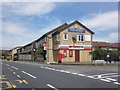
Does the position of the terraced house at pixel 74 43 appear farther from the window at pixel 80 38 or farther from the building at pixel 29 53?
the building at pixel 29 53

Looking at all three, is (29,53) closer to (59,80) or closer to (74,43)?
(74,43)

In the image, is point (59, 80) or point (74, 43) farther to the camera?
point (74, 43)

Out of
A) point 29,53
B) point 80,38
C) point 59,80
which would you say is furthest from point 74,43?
point 29,53

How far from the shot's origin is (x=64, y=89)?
12.5 metres

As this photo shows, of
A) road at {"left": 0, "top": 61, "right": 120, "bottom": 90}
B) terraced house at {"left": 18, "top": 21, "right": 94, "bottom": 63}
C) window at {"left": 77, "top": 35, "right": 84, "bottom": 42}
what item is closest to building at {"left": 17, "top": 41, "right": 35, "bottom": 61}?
terraced house at {"left": 18, "top": 21, "right": 94, "bottom": 63}

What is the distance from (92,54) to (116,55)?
510 cm

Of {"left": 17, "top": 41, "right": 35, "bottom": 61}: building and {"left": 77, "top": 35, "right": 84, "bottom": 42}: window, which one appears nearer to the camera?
{"left": 77, "top": 35, "right": 84, "bottom": 42}: window

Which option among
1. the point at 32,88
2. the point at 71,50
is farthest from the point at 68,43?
the point at 32,88

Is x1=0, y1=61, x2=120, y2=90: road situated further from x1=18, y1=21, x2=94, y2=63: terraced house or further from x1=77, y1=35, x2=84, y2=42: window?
x1=77, y1=35, x2=84, y2=42: window

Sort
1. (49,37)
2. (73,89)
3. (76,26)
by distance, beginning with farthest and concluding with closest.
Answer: (49,37) → (76,26) → (73,89)

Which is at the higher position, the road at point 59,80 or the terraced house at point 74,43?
the terraced house at point 74,43

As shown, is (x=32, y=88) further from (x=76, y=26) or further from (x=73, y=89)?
(x=76, y=26)

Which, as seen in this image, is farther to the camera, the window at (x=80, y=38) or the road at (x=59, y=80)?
the window at (x=80, y=38)

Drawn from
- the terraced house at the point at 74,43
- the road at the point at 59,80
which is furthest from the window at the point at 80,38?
the road at the point at 59,80
